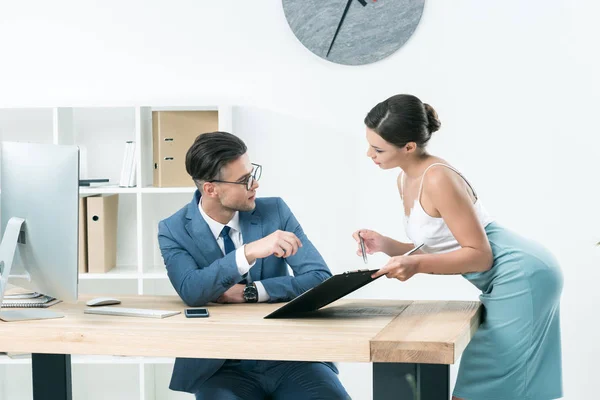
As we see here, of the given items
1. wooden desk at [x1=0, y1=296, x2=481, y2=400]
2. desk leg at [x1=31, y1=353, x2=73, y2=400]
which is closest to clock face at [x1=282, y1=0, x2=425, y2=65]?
wooden desk at [x1=0, y1=296, x2=481, y2=400]

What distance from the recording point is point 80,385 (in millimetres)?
4023

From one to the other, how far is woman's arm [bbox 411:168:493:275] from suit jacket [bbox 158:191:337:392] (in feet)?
1.47

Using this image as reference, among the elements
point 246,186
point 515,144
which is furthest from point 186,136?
point 515,144

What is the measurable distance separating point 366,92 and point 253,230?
1.45 metres

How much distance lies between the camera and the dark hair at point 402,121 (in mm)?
2355

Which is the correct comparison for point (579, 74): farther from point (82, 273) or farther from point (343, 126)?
point (82, 273)

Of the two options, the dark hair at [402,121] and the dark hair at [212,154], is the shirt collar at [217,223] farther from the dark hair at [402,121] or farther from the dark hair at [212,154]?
the dark hair at [402,121]

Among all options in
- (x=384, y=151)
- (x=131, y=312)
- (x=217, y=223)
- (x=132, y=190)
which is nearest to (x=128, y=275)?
(x=132, y=190)

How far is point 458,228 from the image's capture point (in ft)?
7.16

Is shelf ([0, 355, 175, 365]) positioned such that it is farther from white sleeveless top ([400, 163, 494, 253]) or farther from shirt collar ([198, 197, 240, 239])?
white sleeveless top ([400, 163, 494, 253])

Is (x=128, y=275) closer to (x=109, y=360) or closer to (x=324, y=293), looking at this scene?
(x=109, y=360)

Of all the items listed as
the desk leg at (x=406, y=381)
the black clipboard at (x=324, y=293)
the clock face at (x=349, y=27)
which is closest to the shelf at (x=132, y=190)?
the clock face at (x=349, y=27)

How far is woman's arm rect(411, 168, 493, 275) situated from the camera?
2.14 meters

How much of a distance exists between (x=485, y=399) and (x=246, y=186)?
927 millimetres
